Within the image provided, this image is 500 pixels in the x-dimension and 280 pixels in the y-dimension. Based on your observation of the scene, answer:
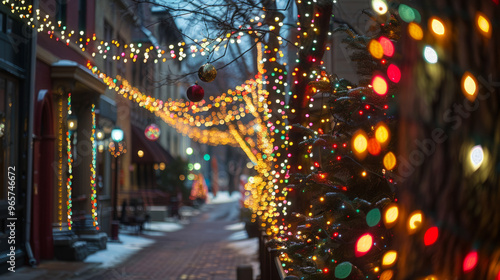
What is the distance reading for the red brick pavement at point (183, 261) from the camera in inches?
570

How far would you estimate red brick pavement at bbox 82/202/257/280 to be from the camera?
14491 mm

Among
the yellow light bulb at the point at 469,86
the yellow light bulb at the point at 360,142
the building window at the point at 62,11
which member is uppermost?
the building window at the point at 62,11

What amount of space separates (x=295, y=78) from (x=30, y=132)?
20.5 ft

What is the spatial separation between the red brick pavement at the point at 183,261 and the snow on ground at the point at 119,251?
277 mm

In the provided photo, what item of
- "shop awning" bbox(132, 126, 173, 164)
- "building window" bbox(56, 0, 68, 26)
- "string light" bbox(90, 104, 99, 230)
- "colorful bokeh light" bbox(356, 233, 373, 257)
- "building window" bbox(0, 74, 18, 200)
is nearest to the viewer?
"colorful bokeh light" bbox(356, 233, 373, 257)

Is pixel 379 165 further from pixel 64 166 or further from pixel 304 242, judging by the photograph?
pixel 64 166

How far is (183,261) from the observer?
17.8m

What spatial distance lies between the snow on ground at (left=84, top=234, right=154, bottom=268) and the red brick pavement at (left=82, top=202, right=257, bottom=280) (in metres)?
0.28

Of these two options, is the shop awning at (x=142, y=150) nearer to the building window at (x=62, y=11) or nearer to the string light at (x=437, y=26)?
the building window at (x=62, y=11)

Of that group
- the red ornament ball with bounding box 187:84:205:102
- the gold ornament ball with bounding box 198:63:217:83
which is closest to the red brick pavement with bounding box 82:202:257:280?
the red ornament ball with bounding box 187:84:205:102

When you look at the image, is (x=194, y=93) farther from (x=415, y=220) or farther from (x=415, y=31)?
(x=415, y=220)

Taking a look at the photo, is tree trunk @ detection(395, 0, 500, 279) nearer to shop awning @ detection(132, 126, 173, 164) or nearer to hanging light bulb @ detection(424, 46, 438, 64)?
hanging light bulb @ detection(424, 46, 438, 64)

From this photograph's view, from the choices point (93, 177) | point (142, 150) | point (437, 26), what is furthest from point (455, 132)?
point (142, 150)

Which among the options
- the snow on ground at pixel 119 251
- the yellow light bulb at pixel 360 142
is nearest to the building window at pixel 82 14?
the snow on ground at pixel 119 251
